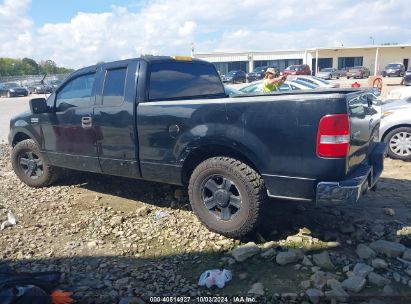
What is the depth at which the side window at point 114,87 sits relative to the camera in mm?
4681

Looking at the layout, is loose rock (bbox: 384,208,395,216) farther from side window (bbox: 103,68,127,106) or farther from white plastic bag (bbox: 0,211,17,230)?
white plastic bag (bbox: 0,211,17,230)

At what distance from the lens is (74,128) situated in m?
5.20

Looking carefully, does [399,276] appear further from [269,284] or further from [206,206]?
[206,206]

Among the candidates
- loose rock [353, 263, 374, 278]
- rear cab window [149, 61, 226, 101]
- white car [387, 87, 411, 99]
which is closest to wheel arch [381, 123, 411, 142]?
white car [387, 87, 411, 99]

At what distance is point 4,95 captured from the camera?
130 feet

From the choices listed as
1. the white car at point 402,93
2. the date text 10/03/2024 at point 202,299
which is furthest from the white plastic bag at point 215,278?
the white car at point 402,93

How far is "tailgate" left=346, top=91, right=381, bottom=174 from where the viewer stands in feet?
11.2

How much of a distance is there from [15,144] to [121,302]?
4.44m

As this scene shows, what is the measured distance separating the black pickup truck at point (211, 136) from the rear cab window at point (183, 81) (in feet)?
0.05

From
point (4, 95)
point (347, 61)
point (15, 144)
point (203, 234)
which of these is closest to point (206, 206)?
point (203, 234)

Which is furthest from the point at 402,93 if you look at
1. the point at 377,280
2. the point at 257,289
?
the point at 257,289

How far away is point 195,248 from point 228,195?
67 cm

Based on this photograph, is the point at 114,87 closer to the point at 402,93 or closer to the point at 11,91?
the point at 402,93

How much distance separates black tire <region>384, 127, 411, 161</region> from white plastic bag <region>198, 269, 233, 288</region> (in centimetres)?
519
